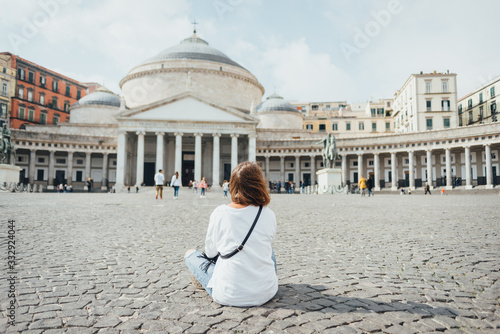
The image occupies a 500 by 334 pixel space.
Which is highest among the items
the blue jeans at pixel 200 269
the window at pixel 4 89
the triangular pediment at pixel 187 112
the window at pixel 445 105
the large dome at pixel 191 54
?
the large dome at pixel 191 54

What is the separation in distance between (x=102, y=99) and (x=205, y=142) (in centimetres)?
1794

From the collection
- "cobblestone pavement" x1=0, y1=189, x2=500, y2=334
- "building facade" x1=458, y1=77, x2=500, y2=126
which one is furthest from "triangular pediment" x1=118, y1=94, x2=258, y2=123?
"cobblestone pavement" x1=0, y1=189, x2=500, y2=334

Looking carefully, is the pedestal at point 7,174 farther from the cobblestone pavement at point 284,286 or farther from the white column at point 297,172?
the white column at point 297,172

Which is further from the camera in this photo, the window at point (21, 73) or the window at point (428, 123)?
the window at point (21, 73)

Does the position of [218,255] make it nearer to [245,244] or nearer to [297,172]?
[245,244]

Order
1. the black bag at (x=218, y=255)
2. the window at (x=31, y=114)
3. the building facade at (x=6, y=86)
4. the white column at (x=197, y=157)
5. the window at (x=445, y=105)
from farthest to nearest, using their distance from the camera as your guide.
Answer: the window at (x=31, y=114), the window at (x=445, y=105), the building facade at (x=6, y=86), the white column at (x=197, y=157), the black bag at (x=218, y=255)

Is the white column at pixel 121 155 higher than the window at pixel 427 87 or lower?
lower

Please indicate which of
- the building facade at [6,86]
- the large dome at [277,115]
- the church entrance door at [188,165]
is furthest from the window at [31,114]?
the large dome at [277,115]

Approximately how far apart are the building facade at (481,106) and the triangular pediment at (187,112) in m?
34.0

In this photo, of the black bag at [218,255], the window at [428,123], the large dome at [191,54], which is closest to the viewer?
the black bag at [218,255]

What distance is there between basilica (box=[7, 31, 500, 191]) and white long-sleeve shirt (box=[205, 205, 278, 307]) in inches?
1490

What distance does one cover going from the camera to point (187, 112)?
1634 inches

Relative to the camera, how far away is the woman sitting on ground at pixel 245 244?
3.10 meters

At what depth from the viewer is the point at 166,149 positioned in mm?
46969
